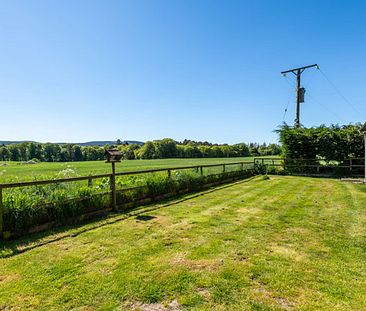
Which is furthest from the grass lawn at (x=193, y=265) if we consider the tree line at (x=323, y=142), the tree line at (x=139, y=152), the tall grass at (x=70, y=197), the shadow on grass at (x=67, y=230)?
the tree line at (x=139, y=152)

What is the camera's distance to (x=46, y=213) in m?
4.57

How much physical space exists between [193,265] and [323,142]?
52.7ft

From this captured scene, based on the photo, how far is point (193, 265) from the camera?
9.71 ft

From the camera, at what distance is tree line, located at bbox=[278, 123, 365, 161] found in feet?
49.2

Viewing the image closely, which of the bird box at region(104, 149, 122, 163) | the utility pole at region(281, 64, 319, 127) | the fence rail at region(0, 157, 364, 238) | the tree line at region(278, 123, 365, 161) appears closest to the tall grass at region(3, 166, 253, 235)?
the fence rail at region(0, 157, 364, 238)

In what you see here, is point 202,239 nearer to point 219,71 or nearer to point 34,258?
point 34,258

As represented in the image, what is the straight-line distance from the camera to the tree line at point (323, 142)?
591 inches

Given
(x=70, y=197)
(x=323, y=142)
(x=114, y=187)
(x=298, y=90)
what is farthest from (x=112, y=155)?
(x=298, y=90)

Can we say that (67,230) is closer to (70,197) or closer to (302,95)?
(70,197)

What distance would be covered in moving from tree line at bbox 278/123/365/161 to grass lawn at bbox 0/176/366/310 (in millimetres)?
12220

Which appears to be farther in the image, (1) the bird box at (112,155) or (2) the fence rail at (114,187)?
(1) the bird box at (112,155)

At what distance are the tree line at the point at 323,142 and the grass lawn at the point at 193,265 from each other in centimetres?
1222

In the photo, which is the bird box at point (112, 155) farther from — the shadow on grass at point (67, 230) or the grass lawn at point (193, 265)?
the grass lawn at point (193, 265)

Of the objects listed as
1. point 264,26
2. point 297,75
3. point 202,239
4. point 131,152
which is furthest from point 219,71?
point 131,152
